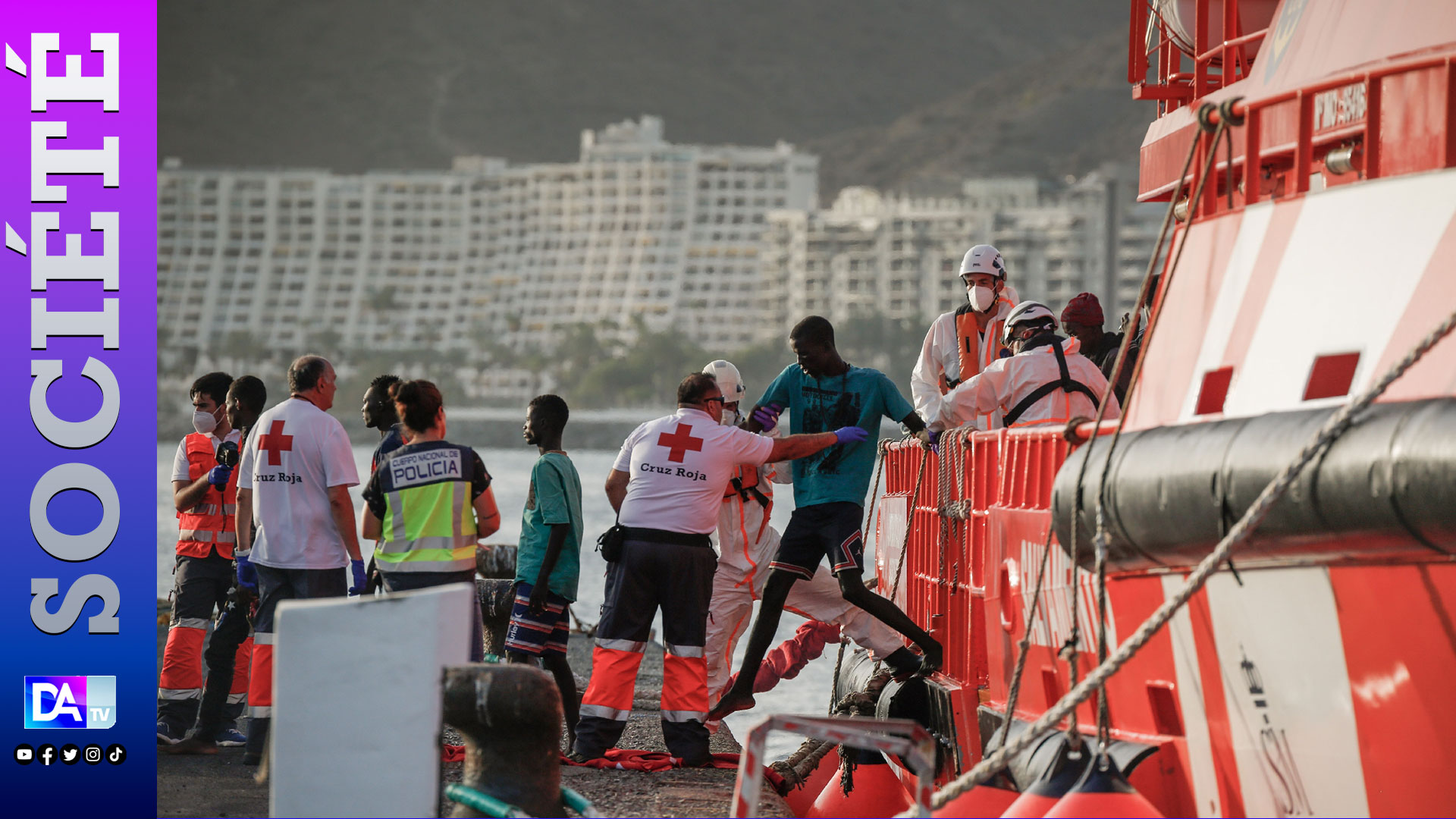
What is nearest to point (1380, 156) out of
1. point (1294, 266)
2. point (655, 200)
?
point (1294, 266)

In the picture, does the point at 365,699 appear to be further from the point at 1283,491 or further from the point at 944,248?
the point at 944,248

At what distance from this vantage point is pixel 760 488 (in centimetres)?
923

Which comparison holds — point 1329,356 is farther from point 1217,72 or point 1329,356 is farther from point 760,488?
point 1217,72

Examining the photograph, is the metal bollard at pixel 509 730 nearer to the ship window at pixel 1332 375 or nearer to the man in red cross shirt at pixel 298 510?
the ship window at pixel 1332 375

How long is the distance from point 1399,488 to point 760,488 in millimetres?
5112

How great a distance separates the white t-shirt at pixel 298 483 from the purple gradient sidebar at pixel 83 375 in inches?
31.7

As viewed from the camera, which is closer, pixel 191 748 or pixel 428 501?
pixel 428 501

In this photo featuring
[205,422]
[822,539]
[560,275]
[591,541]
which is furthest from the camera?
[560,275]

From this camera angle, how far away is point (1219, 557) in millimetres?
4625

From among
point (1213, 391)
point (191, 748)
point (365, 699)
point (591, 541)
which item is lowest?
point (591, 541)

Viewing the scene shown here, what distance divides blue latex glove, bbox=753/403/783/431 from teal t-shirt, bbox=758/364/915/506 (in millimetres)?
61

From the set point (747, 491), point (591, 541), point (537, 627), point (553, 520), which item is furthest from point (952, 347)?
point (591, 541)

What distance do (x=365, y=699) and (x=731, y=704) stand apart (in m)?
3.74

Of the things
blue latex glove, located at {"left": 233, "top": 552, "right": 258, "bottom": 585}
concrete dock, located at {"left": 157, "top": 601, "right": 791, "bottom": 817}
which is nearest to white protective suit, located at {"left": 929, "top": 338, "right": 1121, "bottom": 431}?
concrete dock, located at {"left": 157, "top": 601, "right": 791, "bottom": 817}
